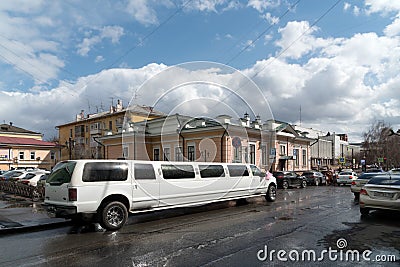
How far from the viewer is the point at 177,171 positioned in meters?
10.9

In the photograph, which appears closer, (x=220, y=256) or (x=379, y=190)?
(x=220, y=256)

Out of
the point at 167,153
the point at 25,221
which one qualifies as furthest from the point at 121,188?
the point at 167,153

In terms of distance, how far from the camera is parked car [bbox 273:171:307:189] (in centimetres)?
2561

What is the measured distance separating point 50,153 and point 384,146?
6815cm

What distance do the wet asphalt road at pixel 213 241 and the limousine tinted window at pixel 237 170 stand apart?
2.49 m

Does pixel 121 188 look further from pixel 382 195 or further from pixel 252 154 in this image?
pixel 252 154

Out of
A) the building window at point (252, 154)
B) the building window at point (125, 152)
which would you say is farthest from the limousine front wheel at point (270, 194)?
the building window at point (125, 152)

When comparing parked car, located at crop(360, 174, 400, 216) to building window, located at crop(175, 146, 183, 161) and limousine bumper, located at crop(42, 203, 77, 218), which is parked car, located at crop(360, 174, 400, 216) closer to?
limousine bumper, located at crop(42, 203, 77, 218)

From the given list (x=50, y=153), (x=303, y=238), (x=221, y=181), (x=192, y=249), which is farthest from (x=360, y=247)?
(x=50, y=153)

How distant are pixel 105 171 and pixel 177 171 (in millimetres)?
2737

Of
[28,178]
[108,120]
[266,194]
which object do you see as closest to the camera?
[266,194]

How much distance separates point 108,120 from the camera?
221ft

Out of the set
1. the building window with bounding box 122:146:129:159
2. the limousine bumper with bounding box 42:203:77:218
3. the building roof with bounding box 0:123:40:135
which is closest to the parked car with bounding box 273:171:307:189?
the building window with bounding box 122:146:129:159

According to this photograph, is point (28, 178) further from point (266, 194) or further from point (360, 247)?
point (360, 247)
